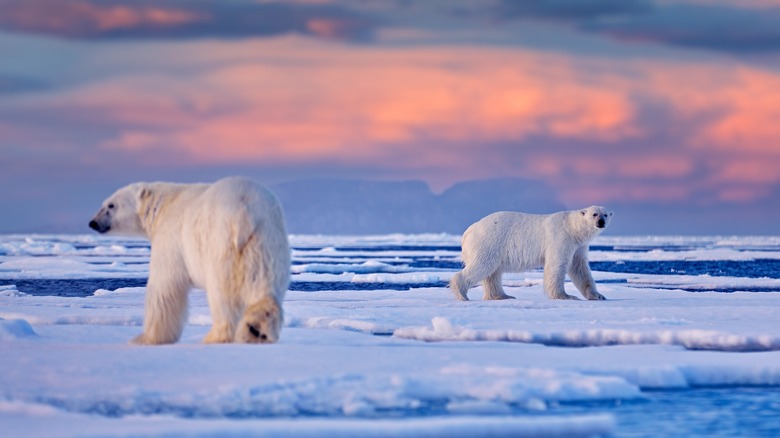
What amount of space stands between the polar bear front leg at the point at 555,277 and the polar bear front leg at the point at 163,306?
→ 6.16m

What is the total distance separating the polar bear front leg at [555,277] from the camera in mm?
12188

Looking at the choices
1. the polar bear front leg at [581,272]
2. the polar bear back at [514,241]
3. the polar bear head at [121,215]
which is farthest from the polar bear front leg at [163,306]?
the polar bear front leg at [581,272]

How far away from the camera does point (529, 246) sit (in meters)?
12.2

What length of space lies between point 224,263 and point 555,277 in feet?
21.6

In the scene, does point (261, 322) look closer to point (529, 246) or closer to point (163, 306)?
point (163, 306)

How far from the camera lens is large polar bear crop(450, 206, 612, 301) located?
1216cm

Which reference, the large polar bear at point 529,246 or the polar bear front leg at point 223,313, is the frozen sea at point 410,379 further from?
the large polar bear at point 529,246

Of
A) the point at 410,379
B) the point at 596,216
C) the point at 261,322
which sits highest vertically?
the point at 596,216

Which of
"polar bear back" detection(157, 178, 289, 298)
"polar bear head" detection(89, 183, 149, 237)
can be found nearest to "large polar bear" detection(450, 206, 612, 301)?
"polar bear head" detection(89, 183, 149, 237)

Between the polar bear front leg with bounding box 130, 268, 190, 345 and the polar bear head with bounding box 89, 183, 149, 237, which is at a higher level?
the polar bear head with bounding box 89, 183, 149, 237

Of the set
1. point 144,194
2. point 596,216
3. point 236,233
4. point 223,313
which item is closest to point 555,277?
point 596,216

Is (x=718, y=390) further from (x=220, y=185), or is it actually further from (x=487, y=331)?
(x=220, y=185)

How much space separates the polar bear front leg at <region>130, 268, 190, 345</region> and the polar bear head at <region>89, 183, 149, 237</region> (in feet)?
1.89

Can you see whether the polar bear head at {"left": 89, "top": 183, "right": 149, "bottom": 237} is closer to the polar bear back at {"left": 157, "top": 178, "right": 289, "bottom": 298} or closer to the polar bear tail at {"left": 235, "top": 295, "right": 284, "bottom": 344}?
the polar bear back at {"left": 157, "top": 178, "right": 289, "bottom": 298}
